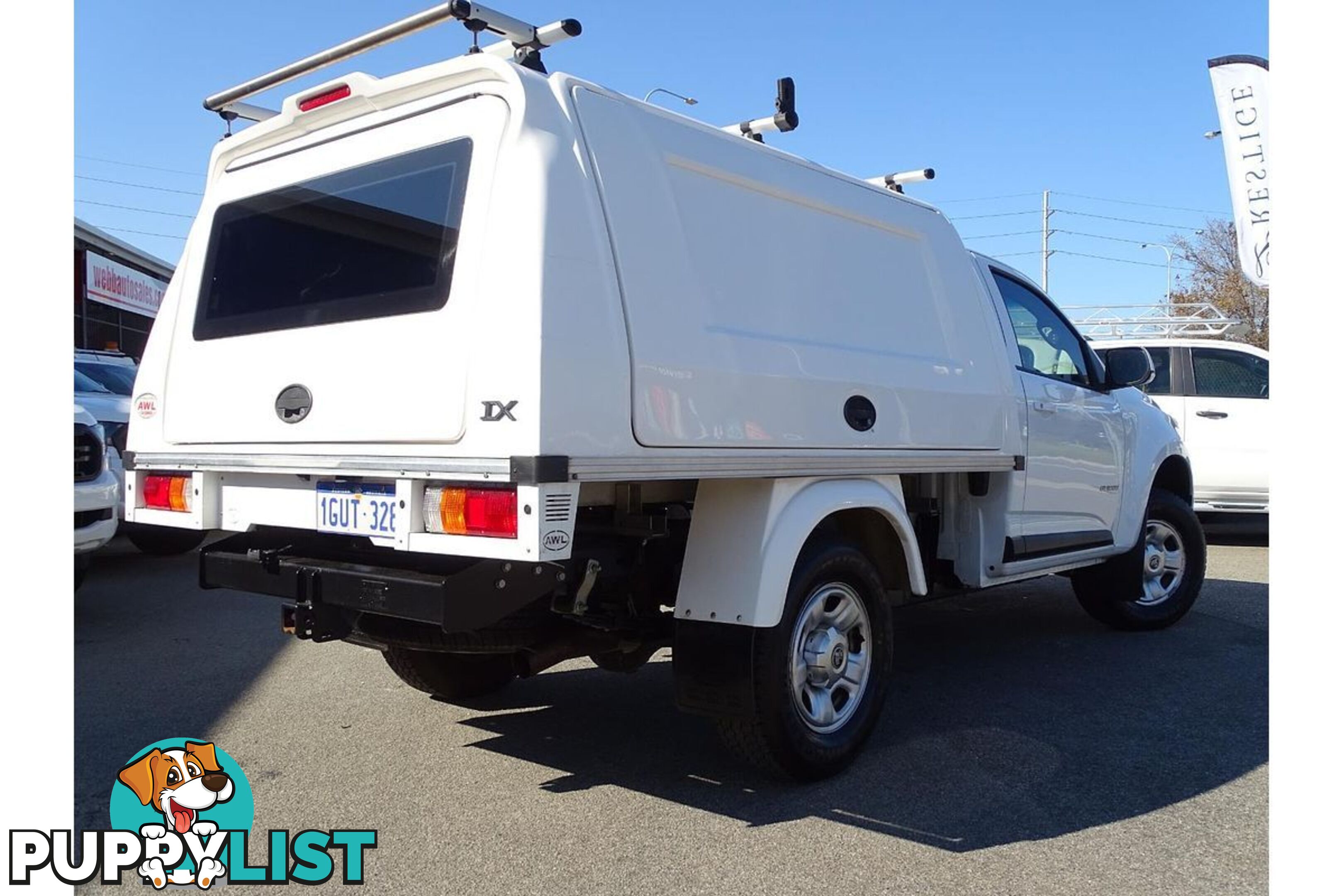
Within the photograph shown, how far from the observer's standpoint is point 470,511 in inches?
128

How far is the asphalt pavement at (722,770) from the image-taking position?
3.43 meters

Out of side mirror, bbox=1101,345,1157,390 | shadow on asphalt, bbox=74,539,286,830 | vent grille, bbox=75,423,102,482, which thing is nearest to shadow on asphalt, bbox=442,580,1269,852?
shadow on asphalt, bbox=74,539,286,830

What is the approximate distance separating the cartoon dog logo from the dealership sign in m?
17.3

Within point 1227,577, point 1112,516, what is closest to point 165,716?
point 1112,516

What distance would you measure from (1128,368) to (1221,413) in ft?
16.7

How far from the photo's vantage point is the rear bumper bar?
3295 millimetres

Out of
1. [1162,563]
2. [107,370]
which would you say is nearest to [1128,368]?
[1162,563]

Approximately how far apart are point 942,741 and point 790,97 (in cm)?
283

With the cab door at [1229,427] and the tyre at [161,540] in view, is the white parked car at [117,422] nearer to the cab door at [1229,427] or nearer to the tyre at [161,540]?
the tyre at [161,540]

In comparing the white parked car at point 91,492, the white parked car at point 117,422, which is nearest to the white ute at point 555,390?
the white parked car at point 91,492

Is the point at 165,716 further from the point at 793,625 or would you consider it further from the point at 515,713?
the point at 793,625

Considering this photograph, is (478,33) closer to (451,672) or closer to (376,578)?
(376,578)

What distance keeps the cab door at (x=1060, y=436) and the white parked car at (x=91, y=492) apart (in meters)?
5.63

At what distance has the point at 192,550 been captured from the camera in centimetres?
1045
